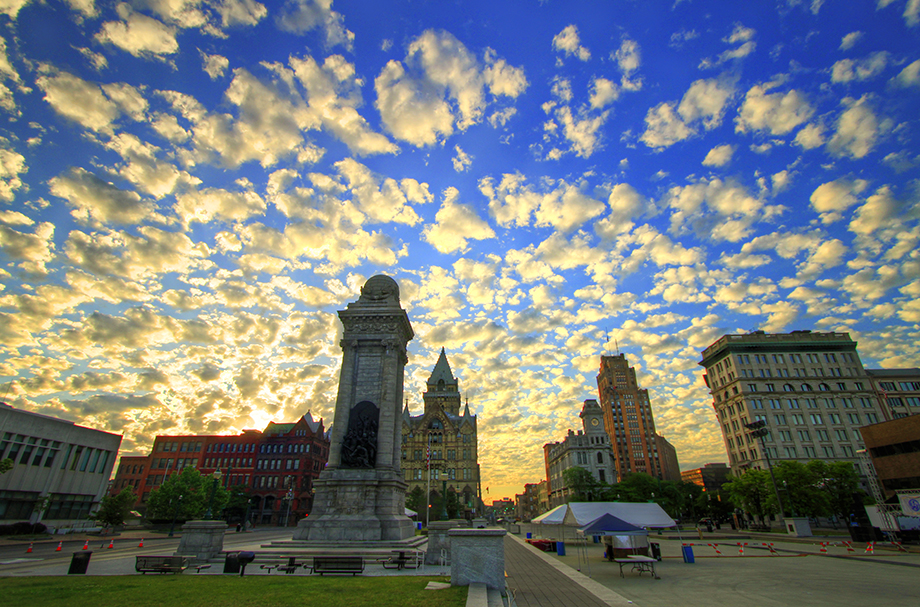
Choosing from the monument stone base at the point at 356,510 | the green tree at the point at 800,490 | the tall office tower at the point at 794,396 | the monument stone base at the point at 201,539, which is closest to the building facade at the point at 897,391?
the tall office tower at the point at 794,396

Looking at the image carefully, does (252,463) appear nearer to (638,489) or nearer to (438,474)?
(438,474)

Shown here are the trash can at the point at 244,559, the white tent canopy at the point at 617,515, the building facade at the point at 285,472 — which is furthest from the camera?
the building facade at the point at 285,472

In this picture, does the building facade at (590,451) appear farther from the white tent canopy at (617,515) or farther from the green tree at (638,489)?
the white tent canopy at (617,515)

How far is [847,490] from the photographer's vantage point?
4956 centimetres

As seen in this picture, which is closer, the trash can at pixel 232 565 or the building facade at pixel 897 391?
the trash can at pixel 232 565

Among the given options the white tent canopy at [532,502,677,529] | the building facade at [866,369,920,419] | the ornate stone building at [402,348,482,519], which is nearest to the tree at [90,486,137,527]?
the white tent canopy at [532,502,677,529]

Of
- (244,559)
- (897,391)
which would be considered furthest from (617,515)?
(897,391)

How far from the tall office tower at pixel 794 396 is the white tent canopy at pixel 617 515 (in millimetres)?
65166

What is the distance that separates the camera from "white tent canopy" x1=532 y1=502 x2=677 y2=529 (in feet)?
74.4

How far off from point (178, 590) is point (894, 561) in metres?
30.2

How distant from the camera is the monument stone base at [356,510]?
23672 mm

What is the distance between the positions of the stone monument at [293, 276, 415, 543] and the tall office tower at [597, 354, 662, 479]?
133m

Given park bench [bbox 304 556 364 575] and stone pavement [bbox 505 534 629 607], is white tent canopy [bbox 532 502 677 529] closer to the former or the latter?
stone pavement [bbox 505 534 629 607]

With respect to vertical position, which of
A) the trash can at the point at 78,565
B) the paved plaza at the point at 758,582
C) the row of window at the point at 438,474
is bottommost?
the paved plaza at the point at 758,582
